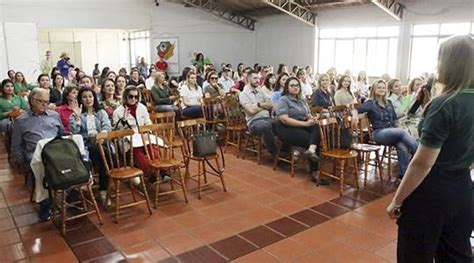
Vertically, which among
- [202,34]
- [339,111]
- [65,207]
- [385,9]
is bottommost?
[65,207]

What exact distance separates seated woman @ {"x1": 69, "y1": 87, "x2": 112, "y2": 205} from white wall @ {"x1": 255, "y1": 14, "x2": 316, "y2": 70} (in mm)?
8832

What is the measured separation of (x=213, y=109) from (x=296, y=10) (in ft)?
21.0

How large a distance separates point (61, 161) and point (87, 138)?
2.46 feet

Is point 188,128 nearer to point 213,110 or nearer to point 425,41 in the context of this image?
point 213,110

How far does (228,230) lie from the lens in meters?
2.98

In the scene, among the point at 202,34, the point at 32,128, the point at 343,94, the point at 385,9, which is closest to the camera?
the point at 32,128

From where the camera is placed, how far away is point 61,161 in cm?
286

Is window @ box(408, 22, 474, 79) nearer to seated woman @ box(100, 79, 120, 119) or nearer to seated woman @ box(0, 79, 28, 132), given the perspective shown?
seated woman @ box(100, 79, 120, 119)

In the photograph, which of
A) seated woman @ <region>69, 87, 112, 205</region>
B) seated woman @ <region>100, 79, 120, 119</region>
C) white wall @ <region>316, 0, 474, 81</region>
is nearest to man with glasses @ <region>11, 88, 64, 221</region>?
seated woman @ <region>69, 87, 112, 205</region>

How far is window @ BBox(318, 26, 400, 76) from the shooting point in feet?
32.1

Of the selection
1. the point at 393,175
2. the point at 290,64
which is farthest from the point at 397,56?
the point at 393,175

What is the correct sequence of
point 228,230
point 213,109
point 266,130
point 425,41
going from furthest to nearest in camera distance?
point 425,41, point 213,109, point 266,130, point 228,230

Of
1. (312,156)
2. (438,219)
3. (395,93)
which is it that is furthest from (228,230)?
(395,93)

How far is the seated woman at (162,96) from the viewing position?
604 cm
